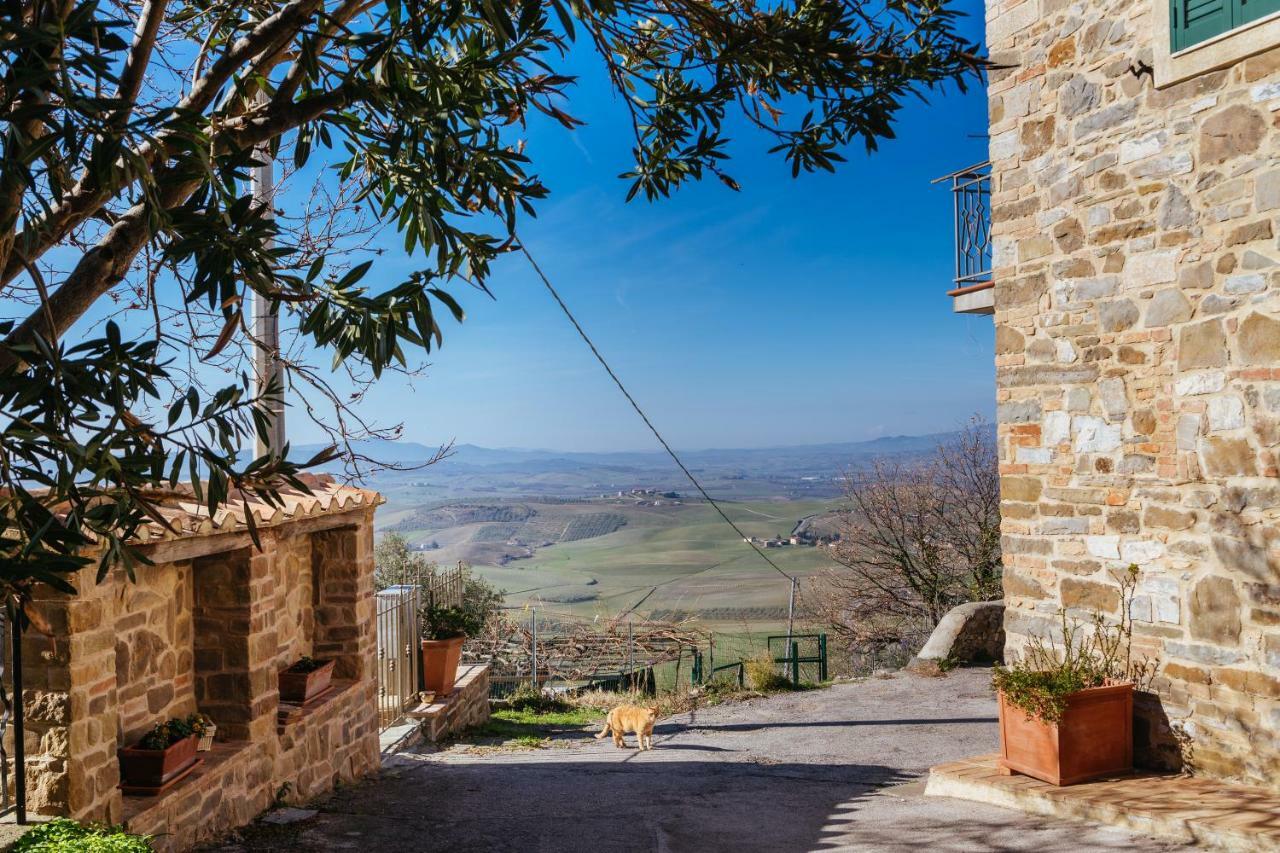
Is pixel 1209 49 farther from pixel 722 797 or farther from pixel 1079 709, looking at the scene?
pixel 722 797

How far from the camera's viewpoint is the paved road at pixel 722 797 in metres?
4.94

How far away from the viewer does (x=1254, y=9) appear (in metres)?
4.70

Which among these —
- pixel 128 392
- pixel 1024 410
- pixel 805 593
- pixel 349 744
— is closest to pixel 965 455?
pixel 805 593

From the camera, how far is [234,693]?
554cm

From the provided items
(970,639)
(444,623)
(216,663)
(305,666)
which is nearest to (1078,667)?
(305,666)

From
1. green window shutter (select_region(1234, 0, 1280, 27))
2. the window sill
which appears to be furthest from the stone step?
green window shutter (select_region(1234, 0, 1280, 27))

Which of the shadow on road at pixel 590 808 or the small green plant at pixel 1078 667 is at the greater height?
the small green plant at pixel 1078 667

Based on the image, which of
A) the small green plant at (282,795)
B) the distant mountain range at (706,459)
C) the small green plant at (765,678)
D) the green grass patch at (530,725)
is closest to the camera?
the small green plant at (282,795)

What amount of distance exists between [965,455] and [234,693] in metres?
16.7

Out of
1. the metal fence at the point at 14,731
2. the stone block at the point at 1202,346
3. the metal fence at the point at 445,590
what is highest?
the stone block at the point at 1202,346

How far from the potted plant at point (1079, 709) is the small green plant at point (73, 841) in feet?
14.9

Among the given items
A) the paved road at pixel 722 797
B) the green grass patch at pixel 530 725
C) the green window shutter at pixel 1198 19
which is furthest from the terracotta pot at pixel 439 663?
the green window shutter at pixel 1198 19

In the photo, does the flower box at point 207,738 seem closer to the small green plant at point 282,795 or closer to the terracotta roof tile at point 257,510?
the small green plant at point 282,795

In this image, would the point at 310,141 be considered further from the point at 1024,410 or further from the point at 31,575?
the point at 1024,410
